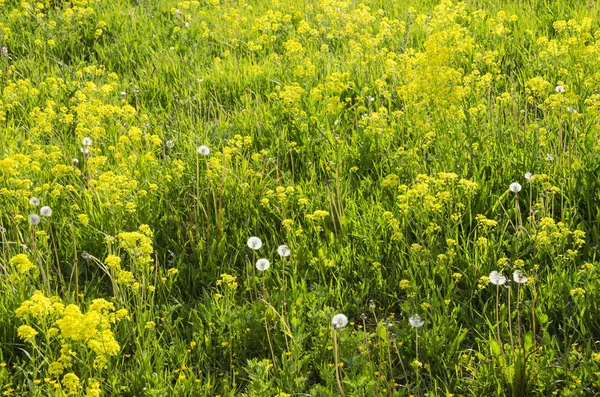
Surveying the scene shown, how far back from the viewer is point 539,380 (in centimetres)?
224

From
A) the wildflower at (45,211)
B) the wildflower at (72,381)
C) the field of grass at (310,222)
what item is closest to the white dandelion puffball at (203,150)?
the field of grass at (310,222)

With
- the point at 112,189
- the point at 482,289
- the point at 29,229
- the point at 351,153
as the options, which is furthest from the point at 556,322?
the point at 29,229

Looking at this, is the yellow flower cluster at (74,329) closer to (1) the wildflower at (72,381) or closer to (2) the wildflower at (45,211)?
(1) the wildflower at (72,381)

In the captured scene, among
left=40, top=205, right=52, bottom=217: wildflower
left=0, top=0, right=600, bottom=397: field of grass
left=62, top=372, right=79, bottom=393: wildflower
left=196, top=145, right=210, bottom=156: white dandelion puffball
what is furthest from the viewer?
left=196, top=145, right=210, bottom=156: white dandelion puffball

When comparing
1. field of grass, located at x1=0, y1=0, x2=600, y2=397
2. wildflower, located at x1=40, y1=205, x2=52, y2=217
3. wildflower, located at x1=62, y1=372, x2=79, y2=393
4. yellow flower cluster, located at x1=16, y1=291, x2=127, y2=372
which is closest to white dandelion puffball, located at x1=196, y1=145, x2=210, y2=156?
field of grass, located at x1=0, y1=0, x2=600, y2=397

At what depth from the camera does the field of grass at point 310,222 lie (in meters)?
2.34

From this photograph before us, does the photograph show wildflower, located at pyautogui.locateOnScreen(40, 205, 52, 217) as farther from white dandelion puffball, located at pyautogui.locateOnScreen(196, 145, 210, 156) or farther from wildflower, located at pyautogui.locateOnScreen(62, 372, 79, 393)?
wildflower, located at pyautogui.locateOnScreen(62, 372, 79, 393)

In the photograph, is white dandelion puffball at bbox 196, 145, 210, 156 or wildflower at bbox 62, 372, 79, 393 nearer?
wildflower at bbox 62, 372, 79, 393

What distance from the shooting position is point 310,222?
303cm

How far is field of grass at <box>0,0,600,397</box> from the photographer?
7.68 feet

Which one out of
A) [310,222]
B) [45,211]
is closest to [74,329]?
[45,211]

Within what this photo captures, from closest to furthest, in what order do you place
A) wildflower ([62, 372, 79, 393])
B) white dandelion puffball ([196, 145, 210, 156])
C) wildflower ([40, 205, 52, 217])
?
1. wildflower ([62, 372, 79, 393])
2. wildflower ([40, 205, 52, 217])
3. white dandelion puffball ([196, 145, 210, 156])

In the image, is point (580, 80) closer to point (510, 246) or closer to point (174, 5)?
point (510, 246)

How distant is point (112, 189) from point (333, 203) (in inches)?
35.1
